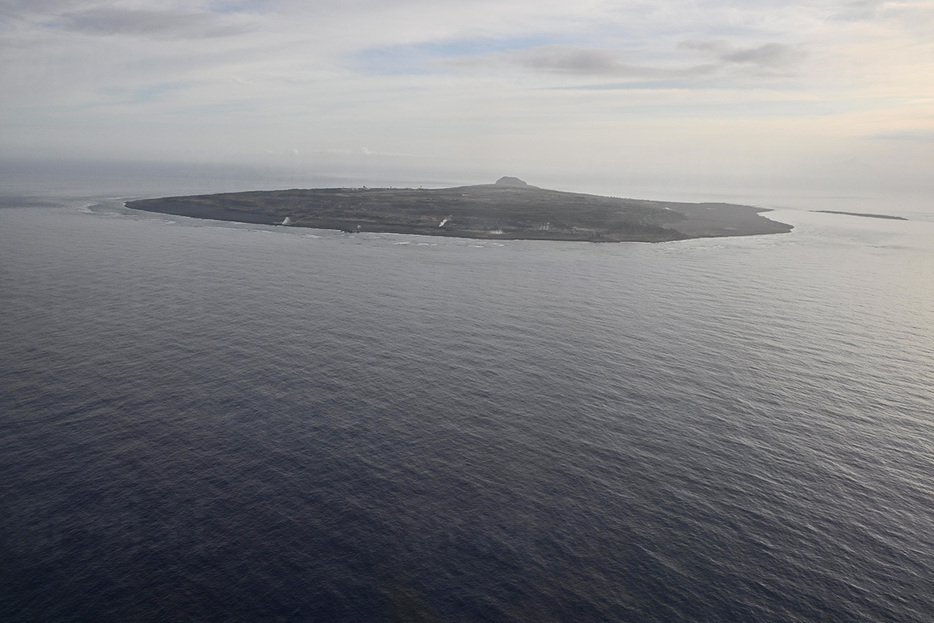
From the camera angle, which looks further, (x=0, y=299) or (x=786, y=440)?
(x=0, y=299)

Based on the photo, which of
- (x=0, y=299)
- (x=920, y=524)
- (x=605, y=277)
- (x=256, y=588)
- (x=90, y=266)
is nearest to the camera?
(x=256, y=588)

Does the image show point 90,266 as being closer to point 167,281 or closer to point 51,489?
point 167,281

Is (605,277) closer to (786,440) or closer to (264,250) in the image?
(786,440)

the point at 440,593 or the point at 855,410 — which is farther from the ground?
the point at 855,410

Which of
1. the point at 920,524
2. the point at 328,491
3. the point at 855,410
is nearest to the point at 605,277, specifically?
the point at 855,410

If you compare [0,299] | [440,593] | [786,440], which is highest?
[0,299]

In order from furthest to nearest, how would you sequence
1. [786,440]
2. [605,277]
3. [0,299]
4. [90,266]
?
[605,277] < [90,266] < [0,299] < [786,440]
